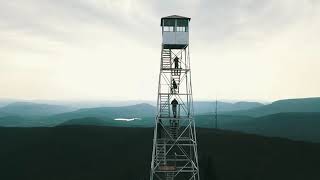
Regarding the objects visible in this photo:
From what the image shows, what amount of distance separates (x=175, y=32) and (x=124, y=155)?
63.9 m

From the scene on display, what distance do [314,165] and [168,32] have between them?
58.7 m

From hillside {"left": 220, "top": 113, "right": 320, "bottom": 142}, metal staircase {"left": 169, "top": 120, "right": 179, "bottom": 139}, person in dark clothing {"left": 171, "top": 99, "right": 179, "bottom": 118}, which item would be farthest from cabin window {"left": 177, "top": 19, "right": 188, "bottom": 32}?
hillside {"left": 220, "top": 113, "right": 320, "bottom": 142}

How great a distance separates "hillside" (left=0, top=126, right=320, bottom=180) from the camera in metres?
77.2

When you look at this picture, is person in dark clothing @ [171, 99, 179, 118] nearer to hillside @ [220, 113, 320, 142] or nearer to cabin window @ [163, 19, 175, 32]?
cabin window @ [163, 19, 175, 32]

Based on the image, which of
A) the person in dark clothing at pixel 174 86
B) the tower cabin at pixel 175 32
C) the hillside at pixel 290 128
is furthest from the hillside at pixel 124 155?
the hillside at pixel 290 128

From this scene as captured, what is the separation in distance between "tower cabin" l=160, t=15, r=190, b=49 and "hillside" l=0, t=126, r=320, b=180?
34806 millimetres

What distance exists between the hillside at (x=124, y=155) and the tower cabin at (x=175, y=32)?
34806 millimetres

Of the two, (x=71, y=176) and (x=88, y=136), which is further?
(x=88, y=136)

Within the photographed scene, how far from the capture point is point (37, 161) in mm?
89000

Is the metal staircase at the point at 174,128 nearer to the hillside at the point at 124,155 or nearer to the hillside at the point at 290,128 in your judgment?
the hillside at the point at 124,155

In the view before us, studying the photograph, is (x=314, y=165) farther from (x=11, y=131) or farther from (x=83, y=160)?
(x=11, y=131)

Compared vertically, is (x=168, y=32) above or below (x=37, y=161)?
above

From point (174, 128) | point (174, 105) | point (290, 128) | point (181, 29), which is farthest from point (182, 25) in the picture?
point (290, 128)

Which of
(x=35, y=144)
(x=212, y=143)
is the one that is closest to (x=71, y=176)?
(x=35, y=144)
